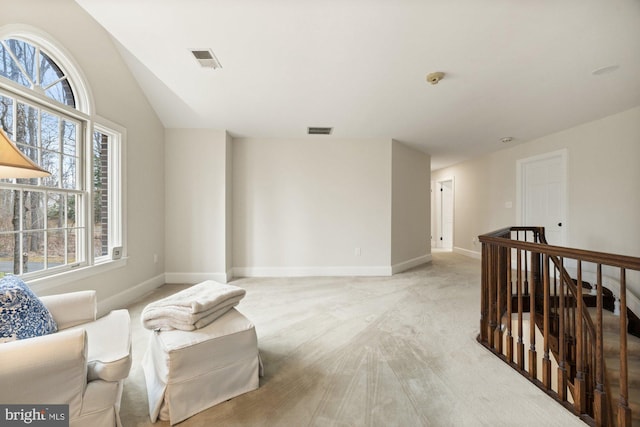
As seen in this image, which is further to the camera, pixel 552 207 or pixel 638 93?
pixel 552 207

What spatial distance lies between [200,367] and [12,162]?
1338 mm

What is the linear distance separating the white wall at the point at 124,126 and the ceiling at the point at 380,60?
0.22 metres

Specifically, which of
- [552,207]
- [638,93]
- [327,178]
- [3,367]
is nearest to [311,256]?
[327,178]

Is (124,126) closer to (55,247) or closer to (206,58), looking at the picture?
(206,58)

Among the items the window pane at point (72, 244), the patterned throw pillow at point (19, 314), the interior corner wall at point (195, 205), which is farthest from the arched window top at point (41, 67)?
the patterned throw pillow at point (19, 314)

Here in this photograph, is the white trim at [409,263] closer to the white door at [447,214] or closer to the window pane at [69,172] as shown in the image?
the white door at [447,214]

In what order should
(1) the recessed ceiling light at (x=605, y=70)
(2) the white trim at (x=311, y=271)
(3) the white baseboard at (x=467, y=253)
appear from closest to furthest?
(1) the recessed ceiling light at (x=605, y=70) < (2) the white trim at (x=311, y=271) < (3) the white baseboard at (x=467, y=253)

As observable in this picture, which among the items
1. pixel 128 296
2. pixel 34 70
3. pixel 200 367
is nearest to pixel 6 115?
pixel 34 70

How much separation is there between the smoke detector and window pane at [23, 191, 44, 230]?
3.97 metres

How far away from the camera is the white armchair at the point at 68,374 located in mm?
1036

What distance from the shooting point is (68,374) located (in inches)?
43.9

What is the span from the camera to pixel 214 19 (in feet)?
7.70

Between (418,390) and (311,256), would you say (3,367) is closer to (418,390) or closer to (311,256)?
(418,390)

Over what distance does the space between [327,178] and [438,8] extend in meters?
2.77
